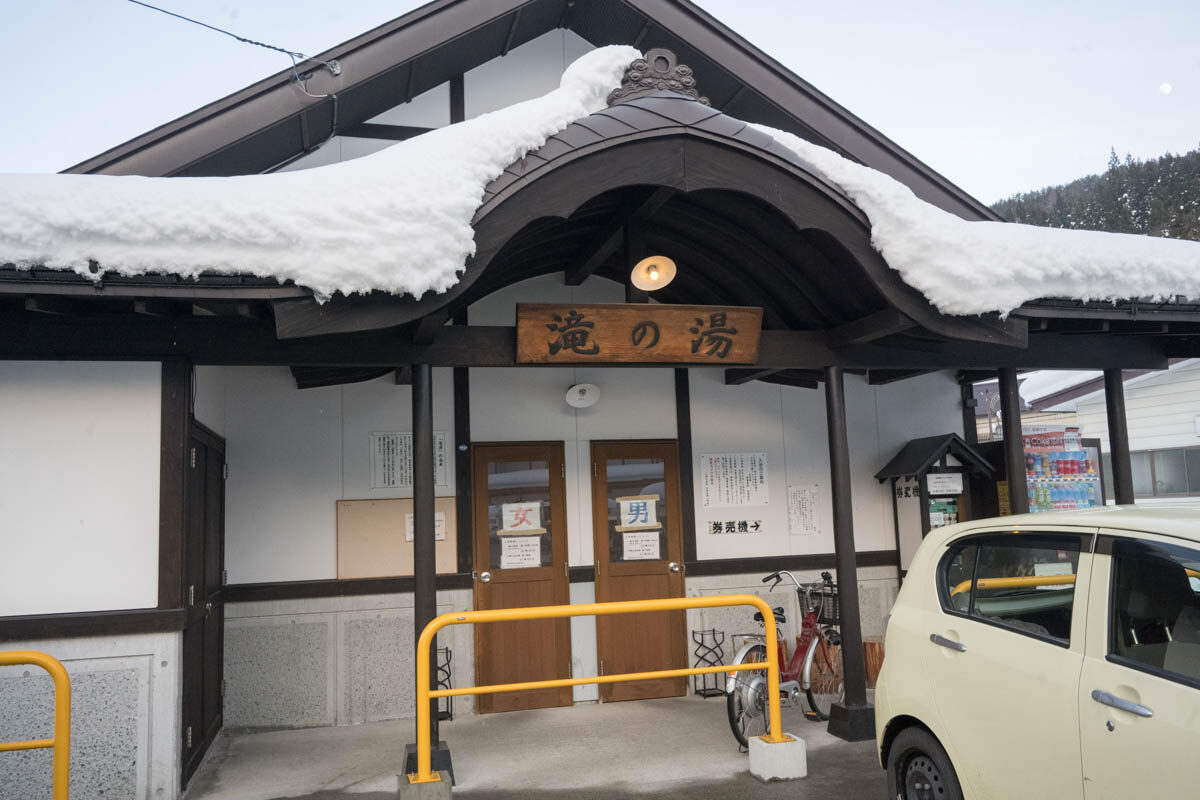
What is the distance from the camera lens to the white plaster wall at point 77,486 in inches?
194

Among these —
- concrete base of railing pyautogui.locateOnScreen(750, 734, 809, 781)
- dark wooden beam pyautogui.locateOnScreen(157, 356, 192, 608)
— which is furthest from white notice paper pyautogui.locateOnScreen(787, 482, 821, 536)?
dark wooden beam pyautogui.locateOnScreen(157, 356, 192, 608)

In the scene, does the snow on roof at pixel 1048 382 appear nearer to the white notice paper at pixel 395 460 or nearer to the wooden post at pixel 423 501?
the white notice paper at pixel 395 460

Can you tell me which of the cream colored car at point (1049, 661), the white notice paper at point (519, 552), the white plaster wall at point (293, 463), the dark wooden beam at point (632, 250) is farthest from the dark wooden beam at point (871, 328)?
the white plaster wall at point (293, 463)

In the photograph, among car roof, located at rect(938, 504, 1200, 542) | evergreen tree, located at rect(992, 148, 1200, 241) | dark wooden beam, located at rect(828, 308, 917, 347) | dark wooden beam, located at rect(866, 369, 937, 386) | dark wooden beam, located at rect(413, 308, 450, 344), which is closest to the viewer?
car roof, located at rect(938, 504, 1200, 542)

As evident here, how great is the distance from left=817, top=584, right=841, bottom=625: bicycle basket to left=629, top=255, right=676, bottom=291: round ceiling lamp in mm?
3016

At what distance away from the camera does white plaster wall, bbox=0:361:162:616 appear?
16.2 feet

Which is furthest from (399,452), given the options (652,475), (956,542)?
(956,542)

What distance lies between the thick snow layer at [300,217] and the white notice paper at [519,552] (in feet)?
11.7

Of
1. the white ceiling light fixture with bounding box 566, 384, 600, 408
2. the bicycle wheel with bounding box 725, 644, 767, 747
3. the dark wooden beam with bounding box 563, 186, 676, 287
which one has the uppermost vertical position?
the dark wooden beam with bounding box 563, 186, 676, 287

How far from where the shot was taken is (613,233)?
636 cm

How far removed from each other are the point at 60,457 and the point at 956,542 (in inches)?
207

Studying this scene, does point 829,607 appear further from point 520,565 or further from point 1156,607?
point 1156,607

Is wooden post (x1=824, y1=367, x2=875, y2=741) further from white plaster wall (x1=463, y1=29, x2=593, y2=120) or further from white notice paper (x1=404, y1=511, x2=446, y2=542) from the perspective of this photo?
white plaster wall (x1=463, y1=29, x2=593, y2=120)

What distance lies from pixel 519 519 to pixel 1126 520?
549cm
